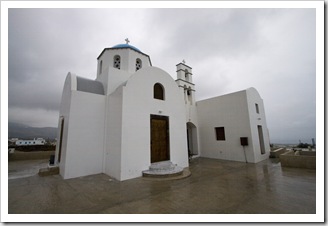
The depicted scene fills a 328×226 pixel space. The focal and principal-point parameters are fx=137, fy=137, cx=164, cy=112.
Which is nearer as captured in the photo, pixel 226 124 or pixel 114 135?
pixel 114 135

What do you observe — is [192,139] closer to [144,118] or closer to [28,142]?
[144,118]

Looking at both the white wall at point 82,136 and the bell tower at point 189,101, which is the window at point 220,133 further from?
the white wall at point 82,136

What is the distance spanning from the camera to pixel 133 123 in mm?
5945

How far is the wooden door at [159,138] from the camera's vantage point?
6.69m

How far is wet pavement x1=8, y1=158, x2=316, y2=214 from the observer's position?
303 cm

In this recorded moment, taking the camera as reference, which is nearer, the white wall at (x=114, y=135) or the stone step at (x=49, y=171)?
the white wall at (x=114, y=135)

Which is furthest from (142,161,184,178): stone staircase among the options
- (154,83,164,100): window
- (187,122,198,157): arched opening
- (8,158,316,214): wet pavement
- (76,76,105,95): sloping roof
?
(187,122,198,157): arched opening

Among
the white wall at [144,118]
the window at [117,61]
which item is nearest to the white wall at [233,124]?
the white wall at [144,118]

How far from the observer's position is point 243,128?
9141 millimetres

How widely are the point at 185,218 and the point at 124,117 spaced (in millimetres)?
4123

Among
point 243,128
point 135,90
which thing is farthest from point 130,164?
point 243,128

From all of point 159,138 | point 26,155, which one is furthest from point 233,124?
point 26,155

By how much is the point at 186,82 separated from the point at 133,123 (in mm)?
7509

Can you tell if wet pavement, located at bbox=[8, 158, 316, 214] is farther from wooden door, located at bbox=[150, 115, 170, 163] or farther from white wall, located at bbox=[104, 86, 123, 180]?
wooden door, located at bbox=[150, 115, 170, 163]
